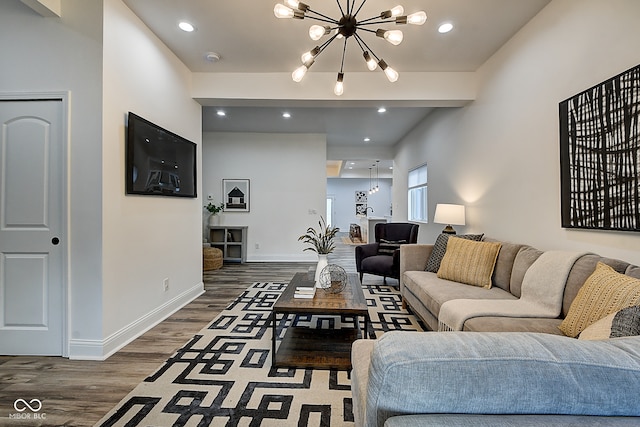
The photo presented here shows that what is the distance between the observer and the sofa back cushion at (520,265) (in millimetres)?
2348

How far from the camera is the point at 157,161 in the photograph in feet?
9.55

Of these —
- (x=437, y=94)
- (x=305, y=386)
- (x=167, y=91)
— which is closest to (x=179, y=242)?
(x=167, y=91)

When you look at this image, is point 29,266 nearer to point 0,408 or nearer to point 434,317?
point 0,408

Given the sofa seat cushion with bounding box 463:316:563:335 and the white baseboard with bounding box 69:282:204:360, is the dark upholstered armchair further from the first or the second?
the white baseboard with bounding box 69:282:204:360

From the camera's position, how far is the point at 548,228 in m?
2.51

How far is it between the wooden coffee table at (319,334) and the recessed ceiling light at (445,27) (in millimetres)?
2453

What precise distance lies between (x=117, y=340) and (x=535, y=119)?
3932mm

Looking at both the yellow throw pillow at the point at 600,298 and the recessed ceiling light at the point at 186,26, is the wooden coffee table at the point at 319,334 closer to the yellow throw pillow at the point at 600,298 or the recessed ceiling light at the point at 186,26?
the yellow throw pillow at the point at 600,298

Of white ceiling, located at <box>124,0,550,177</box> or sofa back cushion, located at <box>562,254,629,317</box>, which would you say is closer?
sofa back cushion, located at <box>562,254,629,317</box>

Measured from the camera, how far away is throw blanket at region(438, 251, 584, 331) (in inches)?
76.1

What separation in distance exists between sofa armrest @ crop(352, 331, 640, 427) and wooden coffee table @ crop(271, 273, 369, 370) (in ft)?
4.68

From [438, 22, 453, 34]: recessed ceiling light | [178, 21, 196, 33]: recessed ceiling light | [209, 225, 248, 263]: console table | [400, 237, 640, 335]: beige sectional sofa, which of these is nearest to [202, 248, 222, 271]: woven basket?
[209, 225, 248, 263]: console table

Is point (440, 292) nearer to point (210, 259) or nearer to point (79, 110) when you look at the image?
point (79, 110)

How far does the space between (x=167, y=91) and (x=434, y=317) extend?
132 inches
